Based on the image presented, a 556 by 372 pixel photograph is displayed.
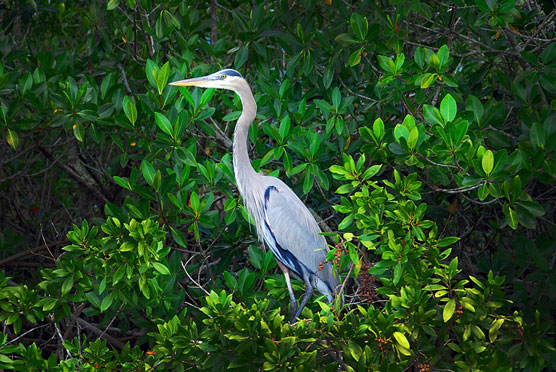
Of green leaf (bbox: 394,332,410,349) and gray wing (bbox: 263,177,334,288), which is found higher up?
green leaf (bbox: 394,332,410,349)

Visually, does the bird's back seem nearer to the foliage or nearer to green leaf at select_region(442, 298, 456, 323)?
the foliage

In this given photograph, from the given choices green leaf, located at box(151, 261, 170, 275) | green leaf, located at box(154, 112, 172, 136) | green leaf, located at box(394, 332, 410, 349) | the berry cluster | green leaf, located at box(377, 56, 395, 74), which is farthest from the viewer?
green leaf, located at box(377, 56, 395, 74)

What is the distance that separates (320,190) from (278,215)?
12.7 inches

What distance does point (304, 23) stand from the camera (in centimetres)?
416

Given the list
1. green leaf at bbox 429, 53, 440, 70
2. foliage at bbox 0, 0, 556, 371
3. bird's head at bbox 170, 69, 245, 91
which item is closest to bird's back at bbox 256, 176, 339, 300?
foliage at bbox 0, 0, 556, 371

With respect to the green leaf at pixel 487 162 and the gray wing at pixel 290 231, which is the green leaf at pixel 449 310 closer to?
the green leaf at pixel 487 162

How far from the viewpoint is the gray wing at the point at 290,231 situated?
165 inches

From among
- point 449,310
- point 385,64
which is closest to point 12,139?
point 385,64

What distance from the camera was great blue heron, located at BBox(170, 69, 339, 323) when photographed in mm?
3975

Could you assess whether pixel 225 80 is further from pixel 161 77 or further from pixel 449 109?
pixel 449 109

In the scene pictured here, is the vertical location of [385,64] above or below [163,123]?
above

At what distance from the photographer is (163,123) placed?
3.42 m

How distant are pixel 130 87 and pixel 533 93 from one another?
2.28 metres

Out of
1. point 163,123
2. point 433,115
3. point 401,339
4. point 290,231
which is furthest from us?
point 290,231
